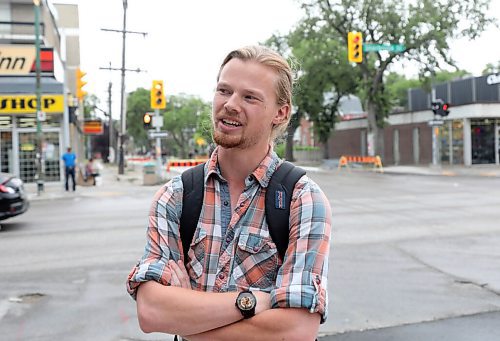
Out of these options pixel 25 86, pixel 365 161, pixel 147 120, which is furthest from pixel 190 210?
pixel 365 161

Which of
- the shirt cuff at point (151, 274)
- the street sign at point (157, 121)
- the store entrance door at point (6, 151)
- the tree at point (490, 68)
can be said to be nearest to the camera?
the shirt cuff at point (151, 274)

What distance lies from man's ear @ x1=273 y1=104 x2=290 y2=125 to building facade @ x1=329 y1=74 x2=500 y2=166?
28408mm

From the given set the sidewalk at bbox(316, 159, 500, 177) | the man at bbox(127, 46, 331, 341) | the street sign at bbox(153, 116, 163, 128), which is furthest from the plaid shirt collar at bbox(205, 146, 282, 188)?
the street sign at bbox(153, 116, 163, 128)

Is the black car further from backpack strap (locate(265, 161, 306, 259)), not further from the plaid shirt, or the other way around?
backpack strap (locate(265, 161, 306, 259))

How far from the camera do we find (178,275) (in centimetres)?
183

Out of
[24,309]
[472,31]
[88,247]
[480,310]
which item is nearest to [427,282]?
[480,310]

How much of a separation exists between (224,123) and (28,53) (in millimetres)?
22448

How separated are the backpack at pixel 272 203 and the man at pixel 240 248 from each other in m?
0.02

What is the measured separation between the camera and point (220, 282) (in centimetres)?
180

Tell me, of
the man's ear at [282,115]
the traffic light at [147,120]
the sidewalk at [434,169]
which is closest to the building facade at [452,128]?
the sidewalk at [434,169]

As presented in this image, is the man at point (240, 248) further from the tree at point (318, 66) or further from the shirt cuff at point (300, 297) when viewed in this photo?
the tree at point (318, 66)

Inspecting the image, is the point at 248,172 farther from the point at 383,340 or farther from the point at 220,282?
the point at 383,340

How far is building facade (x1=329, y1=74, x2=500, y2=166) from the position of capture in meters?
32.9

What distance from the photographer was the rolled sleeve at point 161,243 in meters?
1.81
